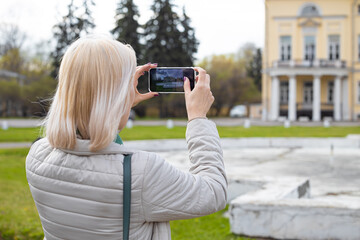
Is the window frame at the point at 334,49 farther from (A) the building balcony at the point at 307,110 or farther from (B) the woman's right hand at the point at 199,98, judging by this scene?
(B) the woman's right hand at the point at 199,98

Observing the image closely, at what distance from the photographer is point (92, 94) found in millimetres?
1591

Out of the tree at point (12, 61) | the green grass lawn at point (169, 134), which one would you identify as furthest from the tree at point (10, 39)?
the green grass lawn at point (169, 134)

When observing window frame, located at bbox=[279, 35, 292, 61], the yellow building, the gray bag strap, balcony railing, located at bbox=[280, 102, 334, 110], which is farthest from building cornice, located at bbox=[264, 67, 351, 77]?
the gray bag strap

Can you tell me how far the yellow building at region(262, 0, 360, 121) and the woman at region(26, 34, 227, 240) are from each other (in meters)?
35.0

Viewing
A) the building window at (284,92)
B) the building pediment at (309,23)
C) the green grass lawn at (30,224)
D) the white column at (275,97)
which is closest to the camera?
the green grass lawn at (30,224)

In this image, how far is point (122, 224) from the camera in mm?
1616

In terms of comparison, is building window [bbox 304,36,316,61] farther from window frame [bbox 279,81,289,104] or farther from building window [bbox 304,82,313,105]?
window frame [bbox 279,81,289,104]

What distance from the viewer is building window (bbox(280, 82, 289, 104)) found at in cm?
3759

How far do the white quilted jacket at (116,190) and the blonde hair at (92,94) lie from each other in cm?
6

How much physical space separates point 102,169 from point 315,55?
1468 inches

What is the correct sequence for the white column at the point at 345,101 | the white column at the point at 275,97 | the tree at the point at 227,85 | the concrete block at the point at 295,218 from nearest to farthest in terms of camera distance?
1. the concrete block at the point at 295,218
2. the white column at the point at 345,101
3. the white column at the point at 275,97
4. the tree at the point at 227,85

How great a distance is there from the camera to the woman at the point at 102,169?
156 centimetres

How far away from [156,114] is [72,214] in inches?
1809

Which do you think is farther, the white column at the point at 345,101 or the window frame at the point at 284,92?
the window frame at the point at 284,92
